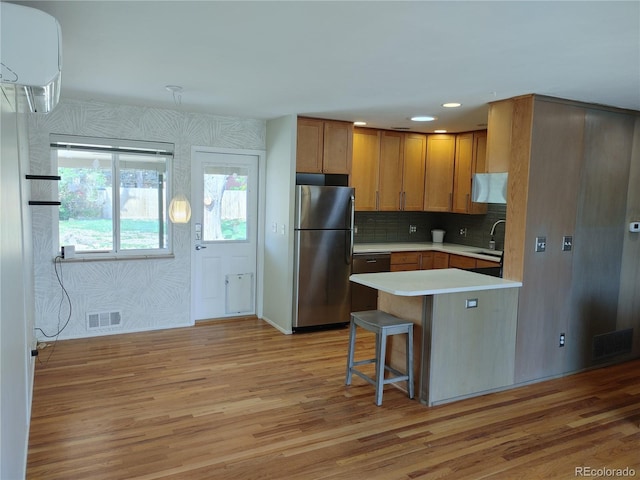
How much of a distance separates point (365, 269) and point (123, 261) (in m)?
2.68

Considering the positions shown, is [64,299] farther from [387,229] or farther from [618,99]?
[618,99]

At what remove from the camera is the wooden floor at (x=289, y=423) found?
106 inches

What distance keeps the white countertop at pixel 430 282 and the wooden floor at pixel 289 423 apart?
868 millimetres

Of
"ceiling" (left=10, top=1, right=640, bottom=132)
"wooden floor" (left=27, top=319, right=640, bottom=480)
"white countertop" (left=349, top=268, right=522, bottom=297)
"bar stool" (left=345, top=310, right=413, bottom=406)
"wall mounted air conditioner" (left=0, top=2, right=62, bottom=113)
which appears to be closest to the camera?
"wall mounted air conditioner" (left=0, top=2, right=62, bottom=113)

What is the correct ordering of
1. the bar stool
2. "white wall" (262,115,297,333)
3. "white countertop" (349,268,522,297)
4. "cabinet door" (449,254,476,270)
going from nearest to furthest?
"white countertop" (349,268,522,297), the bar stool, "white wall" (262,115,297,333), "cabinet door" (449,254,476,270)

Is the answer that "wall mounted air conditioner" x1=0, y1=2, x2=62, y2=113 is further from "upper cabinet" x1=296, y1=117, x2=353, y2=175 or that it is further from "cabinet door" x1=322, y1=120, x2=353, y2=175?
"cabinet door" x1=322, y1=120, x2=353, y2=175

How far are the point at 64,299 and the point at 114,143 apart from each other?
163cm

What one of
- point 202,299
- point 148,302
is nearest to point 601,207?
point 202,299

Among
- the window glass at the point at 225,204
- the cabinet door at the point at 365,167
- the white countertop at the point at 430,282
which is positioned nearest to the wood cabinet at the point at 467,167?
the cabinet door at the point at 365,167

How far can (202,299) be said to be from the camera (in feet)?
18.1

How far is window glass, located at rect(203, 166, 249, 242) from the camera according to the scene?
5.45 metres

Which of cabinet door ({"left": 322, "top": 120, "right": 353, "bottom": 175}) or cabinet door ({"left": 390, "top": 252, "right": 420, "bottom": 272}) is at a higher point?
cabinet door ({"left": 322, "top": 120, "right": 353, "bottom": 175})

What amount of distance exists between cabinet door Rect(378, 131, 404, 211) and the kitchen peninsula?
2.35 m

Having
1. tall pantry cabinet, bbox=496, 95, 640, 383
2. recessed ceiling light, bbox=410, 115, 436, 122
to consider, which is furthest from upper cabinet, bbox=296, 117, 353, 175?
tall pantry cabinet, bbox=496, 95, 640, 383
